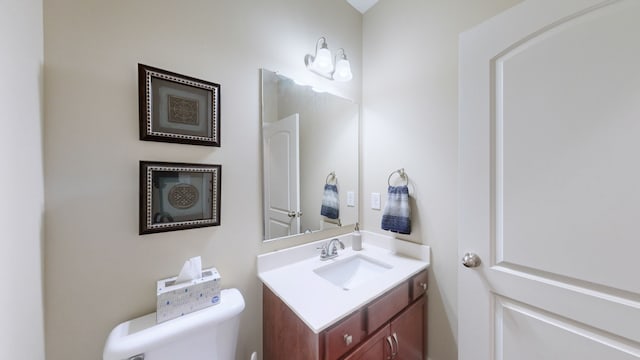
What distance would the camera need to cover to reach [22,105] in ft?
1.94

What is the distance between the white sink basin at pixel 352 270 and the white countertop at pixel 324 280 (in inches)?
1.1

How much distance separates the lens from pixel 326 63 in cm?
137

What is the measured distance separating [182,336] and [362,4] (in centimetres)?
221

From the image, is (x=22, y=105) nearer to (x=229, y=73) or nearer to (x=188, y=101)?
(x=188, y=101)

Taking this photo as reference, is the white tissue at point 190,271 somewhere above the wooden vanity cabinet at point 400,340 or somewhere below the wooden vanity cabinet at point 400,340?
above

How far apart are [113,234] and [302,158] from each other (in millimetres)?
939

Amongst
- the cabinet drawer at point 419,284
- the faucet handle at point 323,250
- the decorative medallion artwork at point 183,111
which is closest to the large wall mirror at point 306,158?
the faucet handle at point 323,250

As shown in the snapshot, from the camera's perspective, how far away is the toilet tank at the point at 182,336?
72cm

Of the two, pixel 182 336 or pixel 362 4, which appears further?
pixel 362 4

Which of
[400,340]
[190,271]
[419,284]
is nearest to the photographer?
[190,271]

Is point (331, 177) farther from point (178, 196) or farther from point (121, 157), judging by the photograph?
point (121, 157)

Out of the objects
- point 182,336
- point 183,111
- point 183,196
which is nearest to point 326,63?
point 183,111

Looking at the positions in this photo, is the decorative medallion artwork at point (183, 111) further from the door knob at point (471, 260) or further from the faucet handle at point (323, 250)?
the door knob at point (471, 260)

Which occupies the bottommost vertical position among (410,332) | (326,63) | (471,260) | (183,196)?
(410,332)
